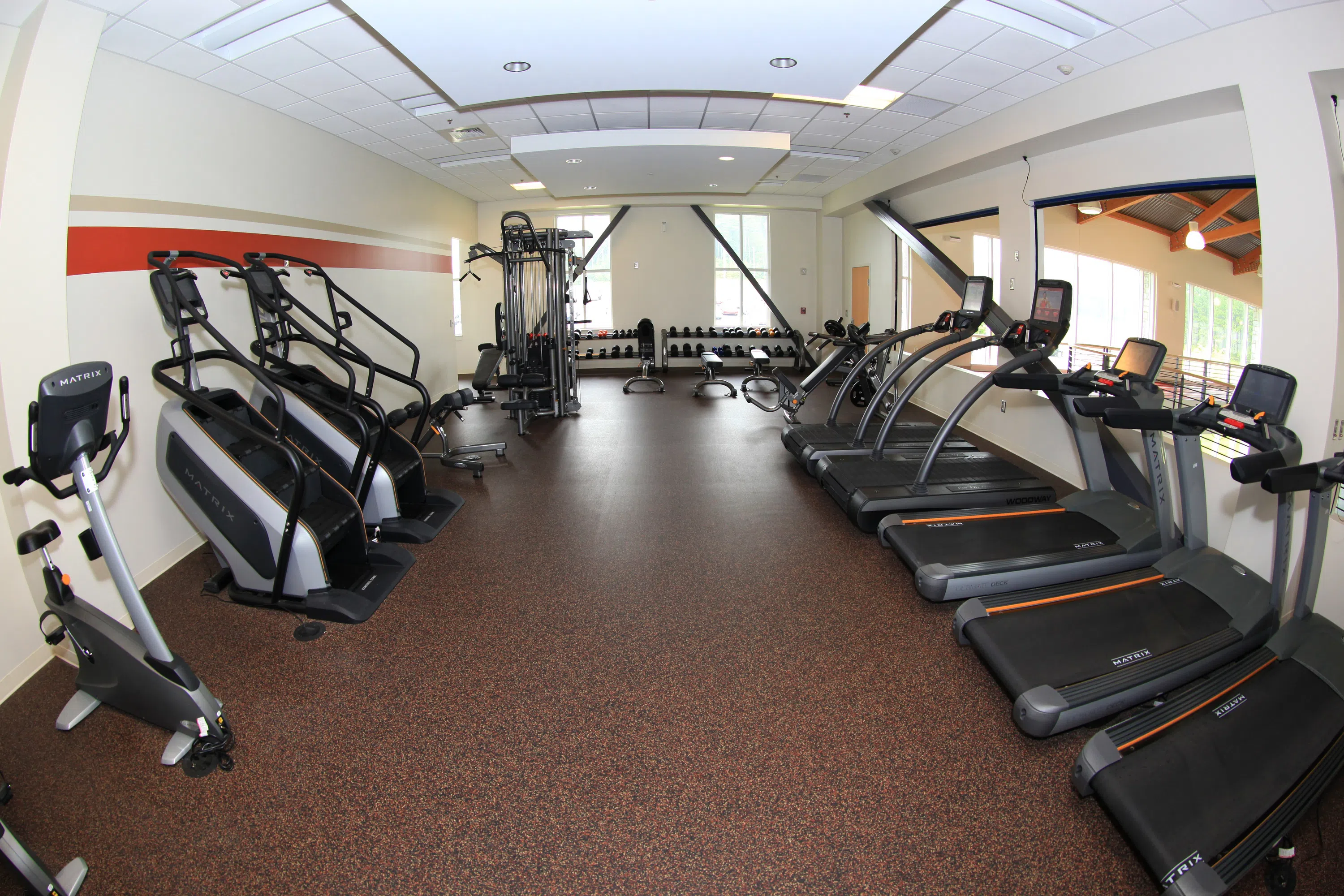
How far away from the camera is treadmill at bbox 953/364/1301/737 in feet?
6.99

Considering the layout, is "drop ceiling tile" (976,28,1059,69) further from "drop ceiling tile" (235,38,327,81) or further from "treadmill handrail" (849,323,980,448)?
"drop ceiling tile" (235,38,327,81)

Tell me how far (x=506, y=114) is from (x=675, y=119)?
145 centimetres

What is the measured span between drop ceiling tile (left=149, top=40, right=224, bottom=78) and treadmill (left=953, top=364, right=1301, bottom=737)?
15.7 feet

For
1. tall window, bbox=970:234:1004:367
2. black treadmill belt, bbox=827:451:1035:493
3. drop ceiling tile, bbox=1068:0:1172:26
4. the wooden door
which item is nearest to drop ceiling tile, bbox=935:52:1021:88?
drop ceiling tile, bbox=1068:0:1172:26

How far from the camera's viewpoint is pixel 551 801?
6.27 feet

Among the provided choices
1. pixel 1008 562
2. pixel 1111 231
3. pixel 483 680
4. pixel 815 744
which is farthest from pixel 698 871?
pixel 1111 231

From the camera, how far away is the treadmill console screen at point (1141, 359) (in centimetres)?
→ 293

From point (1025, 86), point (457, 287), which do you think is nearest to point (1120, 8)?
point (1025, 86)

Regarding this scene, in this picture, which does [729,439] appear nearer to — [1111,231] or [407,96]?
[407,96]

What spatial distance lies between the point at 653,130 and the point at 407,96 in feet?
7.29

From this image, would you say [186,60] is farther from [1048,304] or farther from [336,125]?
[1048,304]

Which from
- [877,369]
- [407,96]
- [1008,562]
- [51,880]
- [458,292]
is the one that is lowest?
[51,880]

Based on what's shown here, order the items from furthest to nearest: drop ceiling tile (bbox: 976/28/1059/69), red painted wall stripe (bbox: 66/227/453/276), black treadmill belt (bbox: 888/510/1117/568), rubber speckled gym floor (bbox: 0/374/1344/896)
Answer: drop ceiling tile (bbox: 976/28/1059/69) < black treadmill belt (bbox: 888/510/1117/568) < red painted wall stripe (bbox: 66/227/453/276) < rubber speckled gym floor (bbox: 0/374/1344/896)

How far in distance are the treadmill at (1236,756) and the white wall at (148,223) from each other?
13.0 feet
